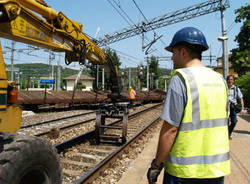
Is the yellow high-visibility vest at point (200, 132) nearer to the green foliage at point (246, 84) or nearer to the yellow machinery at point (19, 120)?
the yellow machinery at point (19, 120)

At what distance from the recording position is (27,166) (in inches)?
99.1

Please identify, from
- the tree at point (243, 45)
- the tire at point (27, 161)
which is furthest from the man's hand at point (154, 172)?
the tree at point (243, 45)

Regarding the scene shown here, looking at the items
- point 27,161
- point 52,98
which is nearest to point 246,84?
point 52,98

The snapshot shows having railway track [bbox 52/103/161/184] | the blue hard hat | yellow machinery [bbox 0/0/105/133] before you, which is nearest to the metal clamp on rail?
railway track [bbox 52/103/161/184]

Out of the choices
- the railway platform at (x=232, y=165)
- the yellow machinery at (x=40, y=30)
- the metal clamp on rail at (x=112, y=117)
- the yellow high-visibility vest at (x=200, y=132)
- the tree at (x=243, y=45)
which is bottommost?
the railway platform at (x=232, y=165)

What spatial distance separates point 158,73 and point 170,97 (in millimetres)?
72752

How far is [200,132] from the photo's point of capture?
5.68 feet

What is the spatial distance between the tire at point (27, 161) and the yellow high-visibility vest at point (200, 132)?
5.73ft

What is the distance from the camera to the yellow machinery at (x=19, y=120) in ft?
7.83

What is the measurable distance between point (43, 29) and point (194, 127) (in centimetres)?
371

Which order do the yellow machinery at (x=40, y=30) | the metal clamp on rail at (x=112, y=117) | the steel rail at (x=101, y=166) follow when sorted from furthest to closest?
the metal clamp on rail at (x=112, y=117)
the steel rail at (x=101, y=166)
the yellow machinery at (x=40, y=30)

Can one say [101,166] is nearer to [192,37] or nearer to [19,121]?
[19,121]

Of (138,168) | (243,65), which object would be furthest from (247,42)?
(138,168)

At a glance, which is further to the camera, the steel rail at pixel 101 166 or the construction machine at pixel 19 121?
the steel rail at pixel 101 166
